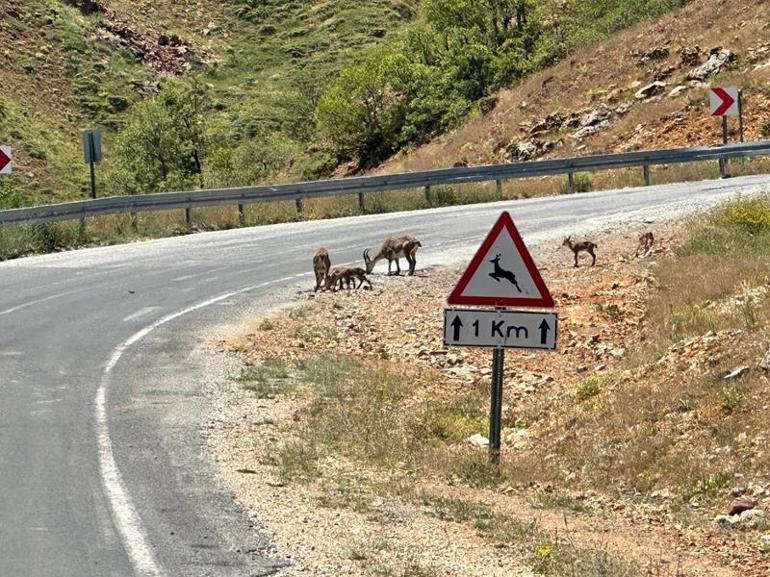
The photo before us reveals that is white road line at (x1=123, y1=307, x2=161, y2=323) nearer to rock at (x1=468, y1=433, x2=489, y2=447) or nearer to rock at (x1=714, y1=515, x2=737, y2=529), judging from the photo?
rock at (x1=468, y1=433, x2=489, y2=447)

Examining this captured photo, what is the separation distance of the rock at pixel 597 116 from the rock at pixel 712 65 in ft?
9.54

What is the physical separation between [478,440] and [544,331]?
2.22 metres

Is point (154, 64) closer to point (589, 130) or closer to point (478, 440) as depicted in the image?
point (589, 130)

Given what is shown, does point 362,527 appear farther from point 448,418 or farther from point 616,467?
point 448,418

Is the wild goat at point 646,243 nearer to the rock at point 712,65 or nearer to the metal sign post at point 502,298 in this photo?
the metal sign post at point 502,298

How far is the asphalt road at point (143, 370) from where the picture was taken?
7.66 meters

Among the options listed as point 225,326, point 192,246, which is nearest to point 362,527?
point 225,326

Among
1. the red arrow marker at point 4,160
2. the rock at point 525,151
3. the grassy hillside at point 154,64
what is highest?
the grassy hillside at point 154,64

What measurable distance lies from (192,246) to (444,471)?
55.0 feet

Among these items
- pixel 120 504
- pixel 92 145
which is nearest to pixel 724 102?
pixel 92 145

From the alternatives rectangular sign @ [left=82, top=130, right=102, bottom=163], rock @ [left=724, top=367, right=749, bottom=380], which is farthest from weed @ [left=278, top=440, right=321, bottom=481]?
rectangular sign @ [left=82, top=130, right=102, bottom=163]

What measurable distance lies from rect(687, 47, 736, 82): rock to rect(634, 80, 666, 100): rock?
3.13 ft

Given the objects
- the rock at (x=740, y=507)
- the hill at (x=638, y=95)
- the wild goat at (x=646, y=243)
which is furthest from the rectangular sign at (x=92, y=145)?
the rock at (x=740, y=507)

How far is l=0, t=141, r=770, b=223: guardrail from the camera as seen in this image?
29172mm
